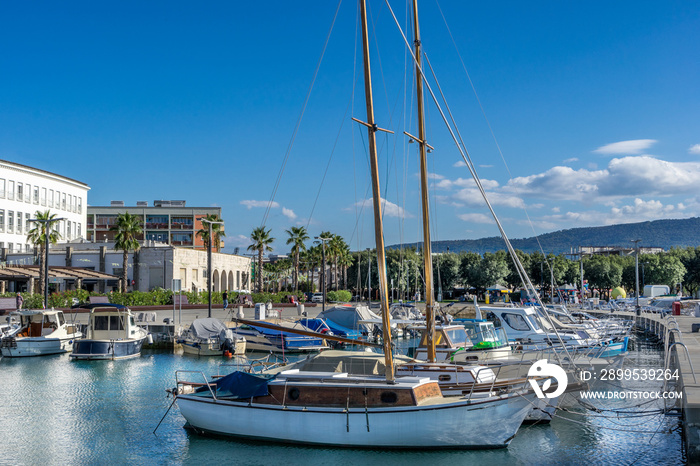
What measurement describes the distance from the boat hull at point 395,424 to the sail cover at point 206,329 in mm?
23234

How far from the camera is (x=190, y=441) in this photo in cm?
1947

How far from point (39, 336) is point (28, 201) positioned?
49.7 m

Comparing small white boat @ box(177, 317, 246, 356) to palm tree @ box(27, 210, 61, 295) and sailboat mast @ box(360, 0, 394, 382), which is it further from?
sailboat mast @ box(360, 0, 394, 382)

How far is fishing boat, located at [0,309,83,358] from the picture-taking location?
4022 centimetres

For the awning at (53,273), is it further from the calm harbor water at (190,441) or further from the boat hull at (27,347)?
the calm harbor water at (190,441)

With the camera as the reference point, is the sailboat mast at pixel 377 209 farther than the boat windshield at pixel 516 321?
No

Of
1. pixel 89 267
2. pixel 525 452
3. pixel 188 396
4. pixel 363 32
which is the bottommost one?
pixel 525 452

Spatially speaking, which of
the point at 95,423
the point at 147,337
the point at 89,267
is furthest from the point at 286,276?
the point at 95,423

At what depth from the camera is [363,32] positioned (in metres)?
18.9

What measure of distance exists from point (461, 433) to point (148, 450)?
30.7ft

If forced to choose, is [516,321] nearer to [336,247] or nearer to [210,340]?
[210,340]

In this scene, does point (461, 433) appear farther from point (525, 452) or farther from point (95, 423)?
point (95, 423)

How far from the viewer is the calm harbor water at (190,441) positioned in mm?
17484

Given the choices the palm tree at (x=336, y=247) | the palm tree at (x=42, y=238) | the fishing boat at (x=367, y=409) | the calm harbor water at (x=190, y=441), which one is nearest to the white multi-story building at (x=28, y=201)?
the palm tree at (x=42, y=238)
